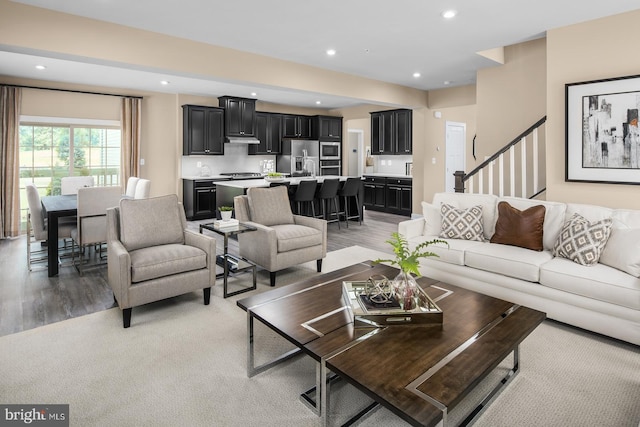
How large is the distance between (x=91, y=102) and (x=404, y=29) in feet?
19.0

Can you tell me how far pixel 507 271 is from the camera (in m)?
3.19

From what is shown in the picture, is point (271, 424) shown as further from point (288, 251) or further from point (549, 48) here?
point (549, 48)

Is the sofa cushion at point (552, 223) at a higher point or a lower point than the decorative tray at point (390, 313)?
higher

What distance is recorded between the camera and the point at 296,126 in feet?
31.8

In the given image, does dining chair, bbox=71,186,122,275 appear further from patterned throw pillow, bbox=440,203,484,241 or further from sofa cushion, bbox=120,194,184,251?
patterned throw pillow, bbox=440,203,484,241

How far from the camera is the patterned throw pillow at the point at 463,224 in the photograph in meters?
3.84

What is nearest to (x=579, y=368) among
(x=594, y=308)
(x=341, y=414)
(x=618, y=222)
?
(x=594, y=308)

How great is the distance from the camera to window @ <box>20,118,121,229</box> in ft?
21.5

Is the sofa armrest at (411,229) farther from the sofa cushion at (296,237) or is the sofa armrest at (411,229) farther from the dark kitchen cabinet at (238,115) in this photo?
the dark kitchen cabinet at (238,115)

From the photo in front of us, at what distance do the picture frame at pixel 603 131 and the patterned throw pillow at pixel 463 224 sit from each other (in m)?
1.16

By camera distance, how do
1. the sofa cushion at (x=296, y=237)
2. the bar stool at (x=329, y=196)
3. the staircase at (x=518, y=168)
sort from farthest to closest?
the bar stool at (x=329, y=196) < the staircase at (x=518, y=168) < the sofa cushion at (x=296, y=237)

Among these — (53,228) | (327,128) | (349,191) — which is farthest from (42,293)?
(327,128)

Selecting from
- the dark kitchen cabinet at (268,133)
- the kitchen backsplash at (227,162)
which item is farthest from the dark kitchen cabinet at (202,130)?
the dark kitchen cabinet at (268,133)

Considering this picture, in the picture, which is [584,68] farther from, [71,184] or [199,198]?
[71,184]
